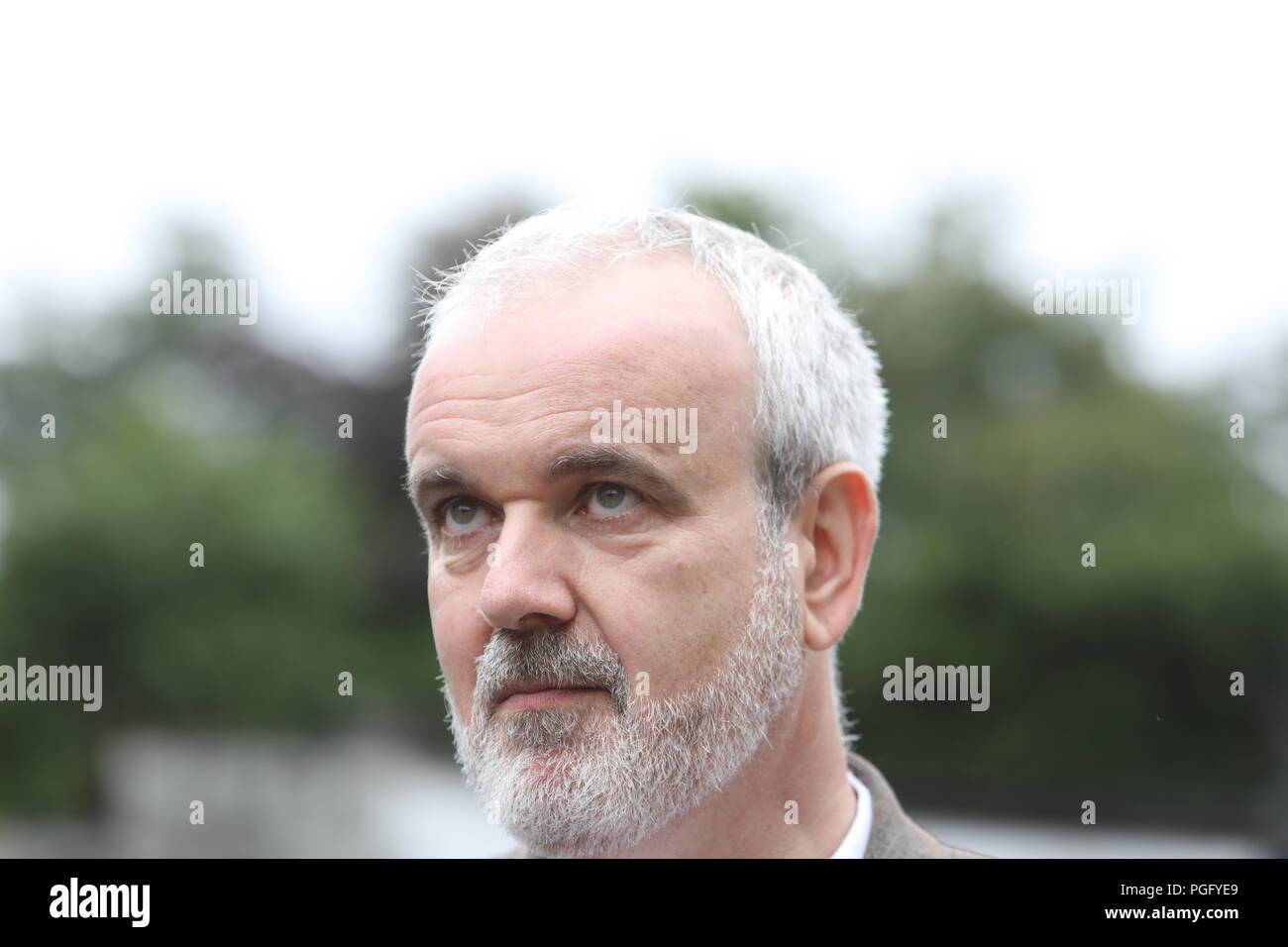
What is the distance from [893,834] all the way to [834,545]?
76 cm

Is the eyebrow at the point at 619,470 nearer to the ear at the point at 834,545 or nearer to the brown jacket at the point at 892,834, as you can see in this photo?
the ear at the point at 834,545

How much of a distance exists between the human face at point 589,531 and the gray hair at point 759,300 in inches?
2.5

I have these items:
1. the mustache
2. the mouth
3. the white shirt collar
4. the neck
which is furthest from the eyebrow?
the white shirt collar

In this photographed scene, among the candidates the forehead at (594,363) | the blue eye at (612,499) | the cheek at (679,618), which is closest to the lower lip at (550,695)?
the cheek at (679,618)

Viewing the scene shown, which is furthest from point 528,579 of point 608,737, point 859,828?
point 859,828

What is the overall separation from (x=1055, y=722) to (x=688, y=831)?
18801 millimetres

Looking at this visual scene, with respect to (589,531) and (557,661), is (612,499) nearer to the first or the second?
(589,531)

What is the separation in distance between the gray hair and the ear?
0.06m

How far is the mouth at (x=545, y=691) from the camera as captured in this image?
9.75 ft

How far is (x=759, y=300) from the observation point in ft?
10.6

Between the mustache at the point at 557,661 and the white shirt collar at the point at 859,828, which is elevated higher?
the mustache at the point at 557,661

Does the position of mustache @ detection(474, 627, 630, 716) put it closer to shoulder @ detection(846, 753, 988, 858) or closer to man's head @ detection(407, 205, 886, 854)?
man's head @ detection(407, 205, 886, 854)

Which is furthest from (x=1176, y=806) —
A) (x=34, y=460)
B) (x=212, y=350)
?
(x=212, y=350)

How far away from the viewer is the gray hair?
3.16 meters
